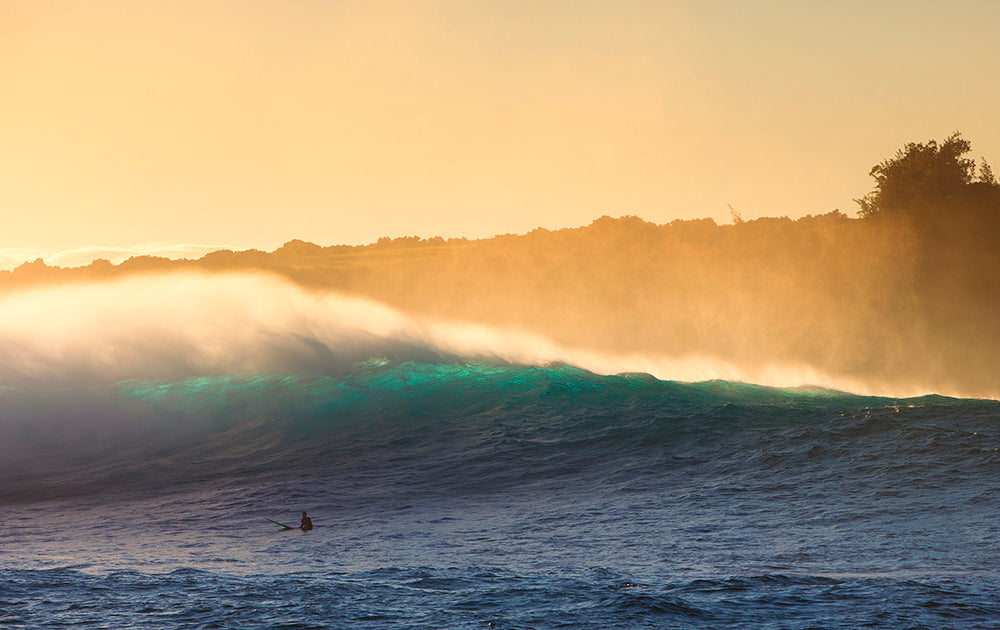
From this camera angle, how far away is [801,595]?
25.3ft

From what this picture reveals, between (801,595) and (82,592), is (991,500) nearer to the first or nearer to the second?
(801,595)

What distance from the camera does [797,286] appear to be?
4572 cm

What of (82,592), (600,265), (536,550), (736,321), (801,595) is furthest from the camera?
(600,265)

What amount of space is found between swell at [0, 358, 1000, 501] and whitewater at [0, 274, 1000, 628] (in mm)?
97

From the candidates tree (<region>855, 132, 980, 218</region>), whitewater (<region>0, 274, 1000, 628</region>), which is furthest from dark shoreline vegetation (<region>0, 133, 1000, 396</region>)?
whitewater (<region>0, 274, 1000, 628</region>)

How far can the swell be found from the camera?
15867mm

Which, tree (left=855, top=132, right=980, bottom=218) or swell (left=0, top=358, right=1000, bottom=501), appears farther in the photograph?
tree (left=855, top=132, right=980, bottom=218)

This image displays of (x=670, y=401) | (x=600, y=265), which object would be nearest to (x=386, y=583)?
(x=670, y=401)

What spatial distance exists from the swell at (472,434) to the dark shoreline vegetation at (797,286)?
2004 centimetres

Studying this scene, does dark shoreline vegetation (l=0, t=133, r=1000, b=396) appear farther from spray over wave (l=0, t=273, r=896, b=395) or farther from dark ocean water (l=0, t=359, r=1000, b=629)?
dark ocean water (l=0, t=359, r=1000, b=629)

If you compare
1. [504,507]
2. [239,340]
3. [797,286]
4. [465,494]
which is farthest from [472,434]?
[797,286]

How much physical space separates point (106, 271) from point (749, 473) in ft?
173

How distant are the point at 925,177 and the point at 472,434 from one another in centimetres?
3499

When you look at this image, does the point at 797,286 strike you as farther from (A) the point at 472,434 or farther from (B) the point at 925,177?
(A) the point at 472,434
